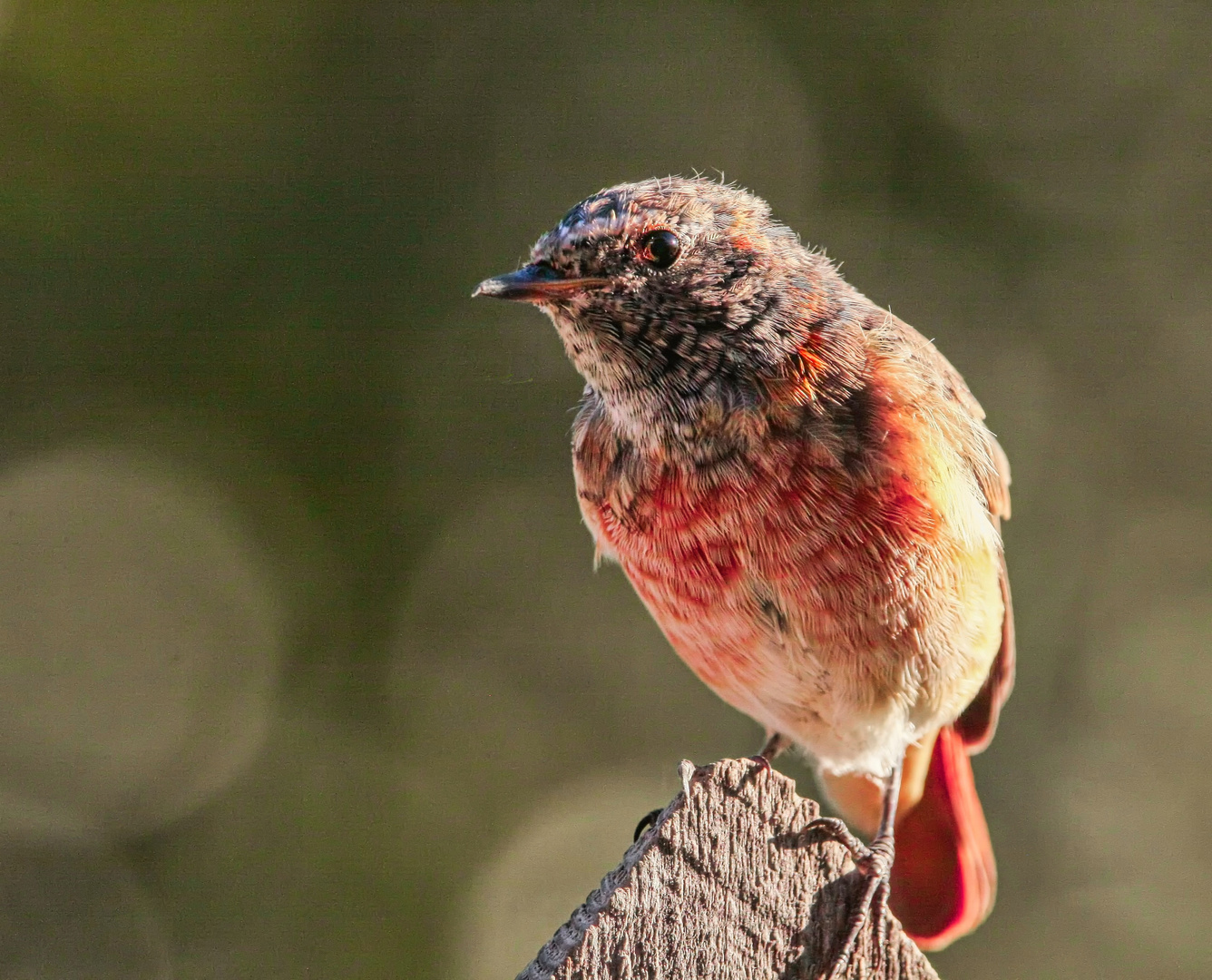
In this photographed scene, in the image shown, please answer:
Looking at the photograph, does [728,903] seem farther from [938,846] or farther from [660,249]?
[938,846]

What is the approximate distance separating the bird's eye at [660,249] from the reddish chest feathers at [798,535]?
0.47 metres

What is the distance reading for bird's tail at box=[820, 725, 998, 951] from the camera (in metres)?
3.53

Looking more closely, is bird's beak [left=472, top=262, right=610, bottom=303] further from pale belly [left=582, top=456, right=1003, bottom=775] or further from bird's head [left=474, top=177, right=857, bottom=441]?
pale belly [left=582, top=456, right=1003, bottom=775]

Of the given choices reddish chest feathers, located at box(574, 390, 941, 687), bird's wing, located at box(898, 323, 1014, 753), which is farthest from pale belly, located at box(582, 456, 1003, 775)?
bird's wing, located at box(898, 323, 1014, 753)

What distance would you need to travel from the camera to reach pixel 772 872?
→ 7.03 ft

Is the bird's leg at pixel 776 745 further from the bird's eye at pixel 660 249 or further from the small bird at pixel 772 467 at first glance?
the bird's eye at pixel 660 249

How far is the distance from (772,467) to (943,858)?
1.59 m

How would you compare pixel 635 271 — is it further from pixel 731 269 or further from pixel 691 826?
pixel 691 826

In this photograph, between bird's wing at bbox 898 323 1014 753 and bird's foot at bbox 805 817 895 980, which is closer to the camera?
bird's foot at bbox 805 817 895 980

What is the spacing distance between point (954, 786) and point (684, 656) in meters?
1.06

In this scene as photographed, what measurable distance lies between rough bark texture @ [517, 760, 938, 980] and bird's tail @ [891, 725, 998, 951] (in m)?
1.41

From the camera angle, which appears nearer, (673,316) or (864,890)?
(864,890)

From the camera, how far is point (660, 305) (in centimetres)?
290

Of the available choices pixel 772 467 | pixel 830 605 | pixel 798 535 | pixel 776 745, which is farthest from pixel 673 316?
pixel 776 745
